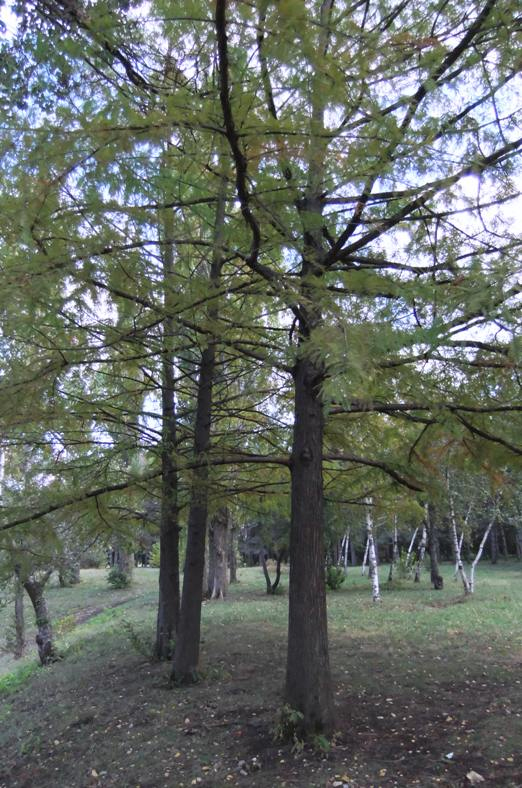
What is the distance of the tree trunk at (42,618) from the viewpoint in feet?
32.5

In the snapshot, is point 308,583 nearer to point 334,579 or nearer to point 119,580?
point 334,579

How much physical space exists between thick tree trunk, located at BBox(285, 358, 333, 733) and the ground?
299 millimetres

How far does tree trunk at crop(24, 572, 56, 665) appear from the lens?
32.5ft

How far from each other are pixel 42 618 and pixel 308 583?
7.42 metres

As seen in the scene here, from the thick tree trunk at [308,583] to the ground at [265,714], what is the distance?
0.98 ft

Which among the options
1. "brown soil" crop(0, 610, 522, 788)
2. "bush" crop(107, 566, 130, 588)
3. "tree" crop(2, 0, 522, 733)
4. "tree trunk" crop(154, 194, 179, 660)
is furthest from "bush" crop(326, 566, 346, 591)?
"tree" crop(2, 0, 522, 733)

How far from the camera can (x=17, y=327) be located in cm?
418

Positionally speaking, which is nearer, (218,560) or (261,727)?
(261,727)

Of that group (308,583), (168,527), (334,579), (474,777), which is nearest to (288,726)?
(308,583)

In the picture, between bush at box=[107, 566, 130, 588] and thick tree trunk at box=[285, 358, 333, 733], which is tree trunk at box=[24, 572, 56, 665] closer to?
thick tree trunk at box=[285, 358, 333, 733]

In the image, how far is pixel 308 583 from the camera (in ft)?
15.2

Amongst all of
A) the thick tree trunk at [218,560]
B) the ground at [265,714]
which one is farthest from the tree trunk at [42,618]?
the thick tree trunk at [218,560]

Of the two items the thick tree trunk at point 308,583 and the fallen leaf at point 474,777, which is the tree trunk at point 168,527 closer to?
the thick tree trunk at point 308,583

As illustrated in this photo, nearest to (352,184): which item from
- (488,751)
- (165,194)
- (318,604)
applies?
(165,194)
